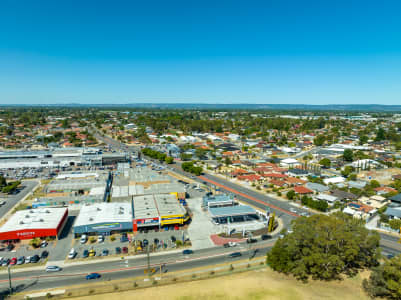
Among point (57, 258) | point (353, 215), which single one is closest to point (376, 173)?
point (353, 215)

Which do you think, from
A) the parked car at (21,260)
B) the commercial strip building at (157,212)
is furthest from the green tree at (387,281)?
the parked car at (21,260)

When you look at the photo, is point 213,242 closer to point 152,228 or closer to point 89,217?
point 152,228

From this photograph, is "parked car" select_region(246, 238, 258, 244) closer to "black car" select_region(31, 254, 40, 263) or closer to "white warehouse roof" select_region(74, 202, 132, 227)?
"white warehouse roof" select_region(74, 202, 132, 227)

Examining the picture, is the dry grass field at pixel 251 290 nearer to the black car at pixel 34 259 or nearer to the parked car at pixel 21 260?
the black car at pixel 34 259

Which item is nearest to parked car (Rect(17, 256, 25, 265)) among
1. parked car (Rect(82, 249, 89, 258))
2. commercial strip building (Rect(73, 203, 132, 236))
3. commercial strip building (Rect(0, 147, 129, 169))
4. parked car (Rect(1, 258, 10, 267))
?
Answer: parked car (Rect(1, 258, 10, 267))

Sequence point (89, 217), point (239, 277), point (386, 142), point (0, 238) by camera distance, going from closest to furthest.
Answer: point (239, 277)
point (0, 238)
point (89, 217)
point (386, 142)

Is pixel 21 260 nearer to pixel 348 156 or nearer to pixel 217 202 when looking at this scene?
pixel 217 202

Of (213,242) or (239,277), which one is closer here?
(239,277)
